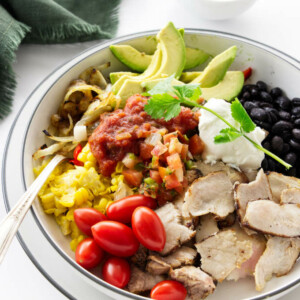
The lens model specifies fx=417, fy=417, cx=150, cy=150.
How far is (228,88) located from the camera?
4047 mm

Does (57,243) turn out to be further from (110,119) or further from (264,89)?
(264,89)

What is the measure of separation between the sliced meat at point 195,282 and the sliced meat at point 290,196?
0.86 m

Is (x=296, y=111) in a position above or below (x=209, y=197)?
above

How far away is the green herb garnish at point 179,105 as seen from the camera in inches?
130

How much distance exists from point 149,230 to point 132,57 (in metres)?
1.99

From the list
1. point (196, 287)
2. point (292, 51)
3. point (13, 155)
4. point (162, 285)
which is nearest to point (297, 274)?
point (196, 287)

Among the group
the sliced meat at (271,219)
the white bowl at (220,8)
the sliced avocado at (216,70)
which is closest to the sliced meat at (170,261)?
the sliced meat at (271,219)

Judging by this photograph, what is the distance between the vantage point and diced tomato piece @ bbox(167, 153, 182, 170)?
3256 millimetres

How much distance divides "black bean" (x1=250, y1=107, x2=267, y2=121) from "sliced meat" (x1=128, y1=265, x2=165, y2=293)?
Answer: 1.65 m

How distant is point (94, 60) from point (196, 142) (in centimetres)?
144

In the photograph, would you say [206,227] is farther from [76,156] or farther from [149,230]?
[76,156]

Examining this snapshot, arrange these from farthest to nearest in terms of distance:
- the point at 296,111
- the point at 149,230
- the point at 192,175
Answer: the point at 296,111 < the point at 192,175 < the point at 149,230

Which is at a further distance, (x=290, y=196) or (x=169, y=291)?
(x=290, y=196)

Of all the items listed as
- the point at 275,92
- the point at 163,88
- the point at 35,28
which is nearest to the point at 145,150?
the point at 163,88
